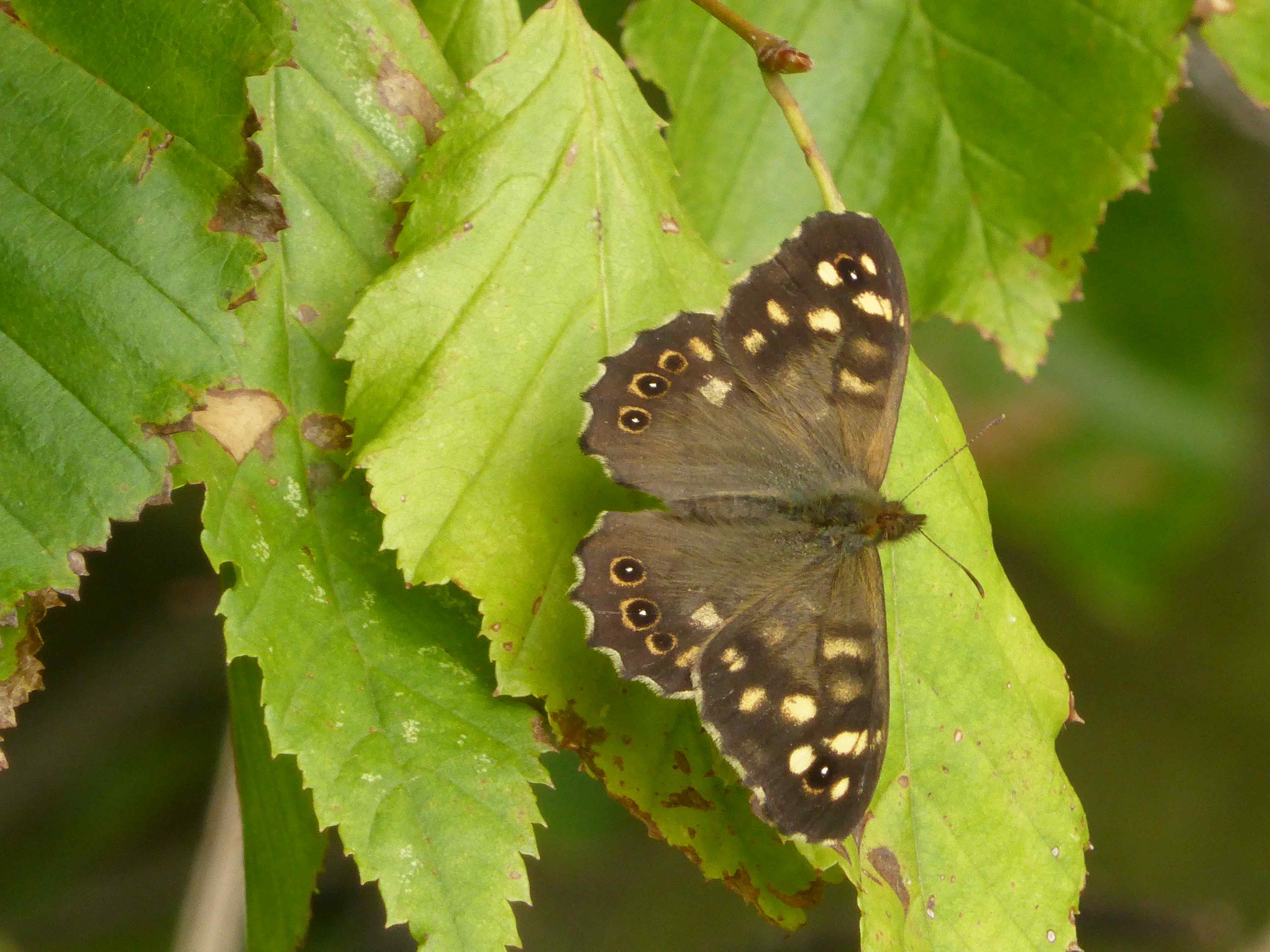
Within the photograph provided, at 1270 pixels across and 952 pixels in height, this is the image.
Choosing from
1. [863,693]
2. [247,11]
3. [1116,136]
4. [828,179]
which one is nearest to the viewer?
[247,11]

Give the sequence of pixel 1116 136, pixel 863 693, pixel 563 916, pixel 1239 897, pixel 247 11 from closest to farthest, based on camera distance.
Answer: pixel 247 11
pixel 863 693
pixel 1116 136
pixel 563 916
pixel 1239 897

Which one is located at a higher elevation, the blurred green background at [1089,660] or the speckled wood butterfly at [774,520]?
the speckled wood butterfly at [774,520]

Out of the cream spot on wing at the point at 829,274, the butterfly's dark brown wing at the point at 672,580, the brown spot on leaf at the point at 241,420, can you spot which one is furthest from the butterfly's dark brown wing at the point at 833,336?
the brown spot on leaf at the point at 241,420

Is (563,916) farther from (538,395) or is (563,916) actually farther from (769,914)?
(538,395)

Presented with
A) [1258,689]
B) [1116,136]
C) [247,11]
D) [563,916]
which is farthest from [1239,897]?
[247,11]

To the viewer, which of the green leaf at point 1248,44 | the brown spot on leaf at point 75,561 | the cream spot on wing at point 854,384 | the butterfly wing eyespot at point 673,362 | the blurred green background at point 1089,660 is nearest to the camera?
the brown spot on leaf at point 75,561

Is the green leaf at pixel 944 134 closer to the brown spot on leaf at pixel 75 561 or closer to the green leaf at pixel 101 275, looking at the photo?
the green leaf at pixel 101 275

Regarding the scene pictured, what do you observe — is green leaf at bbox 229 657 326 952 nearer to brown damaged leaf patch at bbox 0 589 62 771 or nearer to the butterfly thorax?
brown damaged leaf patch at bbox 0 589 62 771
